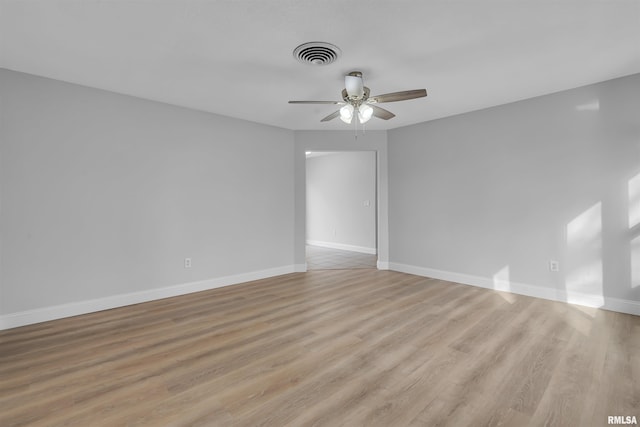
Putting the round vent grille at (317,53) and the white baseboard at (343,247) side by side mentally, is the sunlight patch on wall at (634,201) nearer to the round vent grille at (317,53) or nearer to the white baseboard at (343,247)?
the round vent grille at (317,53)

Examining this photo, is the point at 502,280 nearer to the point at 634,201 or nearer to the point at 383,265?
the point at 634,201

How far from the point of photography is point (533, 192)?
3742mm

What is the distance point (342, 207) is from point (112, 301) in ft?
18.0

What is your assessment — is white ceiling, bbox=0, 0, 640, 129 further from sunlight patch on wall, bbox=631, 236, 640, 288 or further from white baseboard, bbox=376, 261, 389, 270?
white baseboard, bbox=376, 261, 389, 270

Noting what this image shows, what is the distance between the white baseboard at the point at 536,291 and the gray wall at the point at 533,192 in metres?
0.03

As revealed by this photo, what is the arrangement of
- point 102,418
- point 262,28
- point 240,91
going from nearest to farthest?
point 102,418 → point 262,28 → point 240,91

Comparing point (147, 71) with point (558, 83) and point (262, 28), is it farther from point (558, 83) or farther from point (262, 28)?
point (558, 83)

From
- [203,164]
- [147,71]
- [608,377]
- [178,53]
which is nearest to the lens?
[608,377]

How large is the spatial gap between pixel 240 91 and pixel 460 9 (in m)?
2.32

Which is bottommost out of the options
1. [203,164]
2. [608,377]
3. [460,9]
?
[608,377]

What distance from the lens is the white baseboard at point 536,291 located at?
3154mm

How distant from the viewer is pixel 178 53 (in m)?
2.58

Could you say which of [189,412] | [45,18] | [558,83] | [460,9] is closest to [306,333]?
[189,412]

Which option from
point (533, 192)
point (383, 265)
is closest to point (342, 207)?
point (383, 265)
